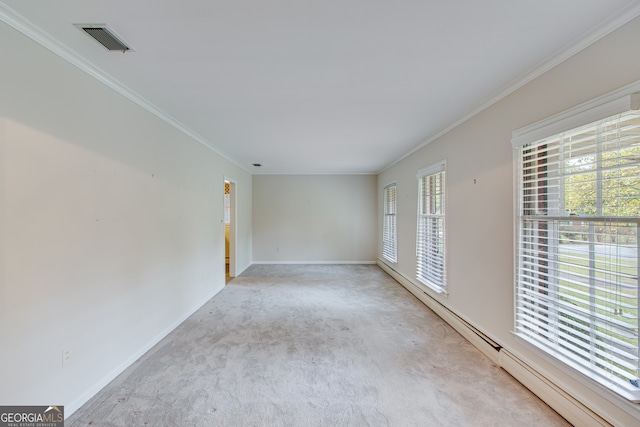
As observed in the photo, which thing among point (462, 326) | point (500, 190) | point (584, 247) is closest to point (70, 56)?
point (500, 190)

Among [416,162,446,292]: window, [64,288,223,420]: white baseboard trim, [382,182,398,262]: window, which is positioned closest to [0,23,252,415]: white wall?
[64,288,223,420]: white baseboard trim

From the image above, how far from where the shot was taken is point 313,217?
7.11 meters

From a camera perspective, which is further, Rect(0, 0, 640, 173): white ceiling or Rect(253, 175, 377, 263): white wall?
Rect(253, 175, 377, 263): white wall

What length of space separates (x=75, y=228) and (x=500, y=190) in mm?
3407

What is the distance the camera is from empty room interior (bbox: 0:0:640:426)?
145 cm

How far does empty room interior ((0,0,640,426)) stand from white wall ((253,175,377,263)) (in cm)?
355

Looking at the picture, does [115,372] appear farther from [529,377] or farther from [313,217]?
[313,217]

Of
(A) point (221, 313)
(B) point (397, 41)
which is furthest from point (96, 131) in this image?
(A) point (221, 313)

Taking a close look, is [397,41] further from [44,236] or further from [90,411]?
[90,411]

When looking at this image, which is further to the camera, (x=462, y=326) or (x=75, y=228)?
(x=462, y=326)

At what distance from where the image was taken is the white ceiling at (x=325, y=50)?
1.39 metres

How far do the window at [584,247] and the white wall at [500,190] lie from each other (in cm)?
12

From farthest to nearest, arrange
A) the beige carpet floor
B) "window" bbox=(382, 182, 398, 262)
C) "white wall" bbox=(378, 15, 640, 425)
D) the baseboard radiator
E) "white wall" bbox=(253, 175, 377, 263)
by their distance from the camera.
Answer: "white wall" bbox=(253, 175, 377, 263), "window" bbox=(382, 182, 398, 262), the beige carpet floor, the baseboard radiator, "white wall" bbox=(378, 15, 640, 425)

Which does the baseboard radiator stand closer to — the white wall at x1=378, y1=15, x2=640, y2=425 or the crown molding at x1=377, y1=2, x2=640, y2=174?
the white wall at x1=378, y1=15, x2=640, y2=425
